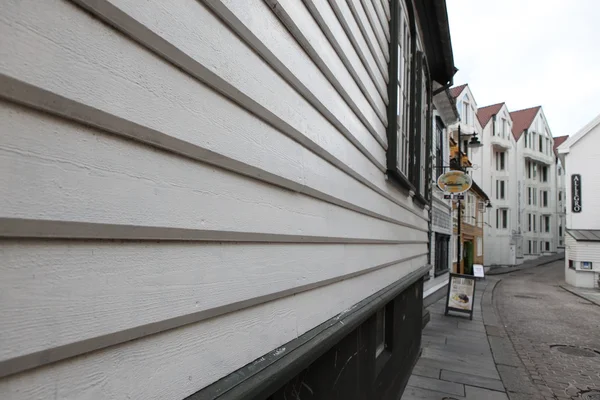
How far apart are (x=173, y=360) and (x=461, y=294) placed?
11027mm

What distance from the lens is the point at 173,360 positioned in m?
1.13

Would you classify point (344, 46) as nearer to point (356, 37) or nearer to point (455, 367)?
point (356, 37)

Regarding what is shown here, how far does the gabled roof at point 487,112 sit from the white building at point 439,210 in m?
23.9

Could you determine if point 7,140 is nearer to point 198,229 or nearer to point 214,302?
point 198,229

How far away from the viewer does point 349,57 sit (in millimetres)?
2771

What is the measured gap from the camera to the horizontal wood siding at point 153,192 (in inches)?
31.1

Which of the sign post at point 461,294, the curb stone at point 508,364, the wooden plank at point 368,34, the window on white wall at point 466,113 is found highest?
the window on white wall at point 466,113

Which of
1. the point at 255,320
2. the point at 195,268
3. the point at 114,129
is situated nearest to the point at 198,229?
the point at 195,268

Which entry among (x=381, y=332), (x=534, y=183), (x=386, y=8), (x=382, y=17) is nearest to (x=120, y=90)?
(x=382, y=17)

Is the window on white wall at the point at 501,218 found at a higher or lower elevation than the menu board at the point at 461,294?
higher

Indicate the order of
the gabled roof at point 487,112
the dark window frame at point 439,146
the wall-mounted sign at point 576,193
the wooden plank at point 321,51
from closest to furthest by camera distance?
the wooden plank at point 321,51, the dark window frame at point 439,146, the wall-mounted sign at point 576,193, the gabled roof at point 487,112

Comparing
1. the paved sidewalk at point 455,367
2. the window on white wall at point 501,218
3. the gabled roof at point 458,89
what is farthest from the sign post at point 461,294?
the window on white wall at point 501,218

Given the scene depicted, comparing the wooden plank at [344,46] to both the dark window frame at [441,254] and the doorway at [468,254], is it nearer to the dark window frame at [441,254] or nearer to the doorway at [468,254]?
the dark window frame at [441,254]

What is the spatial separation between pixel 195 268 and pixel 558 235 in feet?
190
